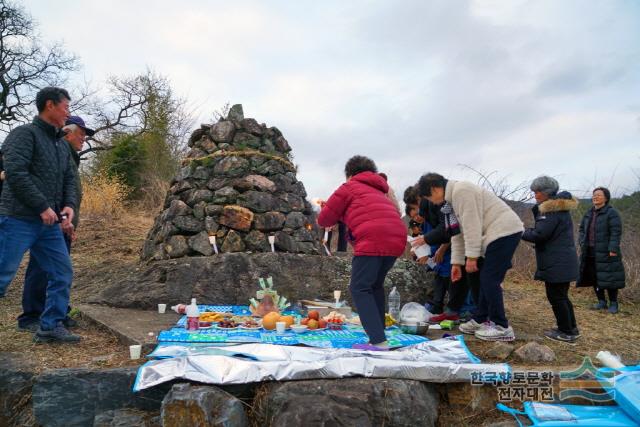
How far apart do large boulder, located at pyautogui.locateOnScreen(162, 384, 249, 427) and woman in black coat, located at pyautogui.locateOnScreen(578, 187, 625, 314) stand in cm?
560

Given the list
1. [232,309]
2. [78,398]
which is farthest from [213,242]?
[78,398]

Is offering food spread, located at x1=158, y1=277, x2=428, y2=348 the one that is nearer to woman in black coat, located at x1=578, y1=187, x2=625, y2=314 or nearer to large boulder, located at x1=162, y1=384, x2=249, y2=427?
large boulder, located at x1=162, y1=384, x2=249, y2=427

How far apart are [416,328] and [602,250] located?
3.62 meters

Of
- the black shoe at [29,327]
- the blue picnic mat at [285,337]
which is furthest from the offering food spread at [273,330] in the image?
the black shoe at [29,327]

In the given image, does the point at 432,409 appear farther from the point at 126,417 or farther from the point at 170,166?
the point at 170,166

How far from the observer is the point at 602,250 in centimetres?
647

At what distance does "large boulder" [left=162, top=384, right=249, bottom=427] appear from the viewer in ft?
8.82

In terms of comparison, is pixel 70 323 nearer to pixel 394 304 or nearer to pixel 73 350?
pixel 73 350

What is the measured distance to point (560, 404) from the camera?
3000mm

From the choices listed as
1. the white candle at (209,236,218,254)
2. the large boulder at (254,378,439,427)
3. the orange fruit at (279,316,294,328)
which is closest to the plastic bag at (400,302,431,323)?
the orange fruit at (279,316,294,328)

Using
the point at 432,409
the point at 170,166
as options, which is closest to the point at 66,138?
the point at 432,409

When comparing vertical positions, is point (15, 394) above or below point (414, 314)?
below

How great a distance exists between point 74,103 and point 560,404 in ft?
74.7

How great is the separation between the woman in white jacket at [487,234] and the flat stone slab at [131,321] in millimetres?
2635
